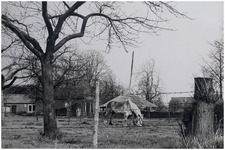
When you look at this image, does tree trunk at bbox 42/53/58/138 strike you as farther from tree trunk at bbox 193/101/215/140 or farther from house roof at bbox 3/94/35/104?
house roof at bbox 3/94/35/104

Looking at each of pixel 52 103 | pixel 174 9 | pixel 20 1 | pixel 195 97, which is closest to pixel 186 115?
pixel 195 97

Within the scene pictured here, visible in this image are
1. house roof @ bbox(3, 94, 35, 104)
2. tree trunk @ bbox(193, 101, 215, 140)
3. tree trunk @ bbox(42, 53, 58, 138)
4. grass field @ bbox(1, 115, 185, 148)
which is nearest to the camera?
tree trunk @ bbox(193, 101, 215, 140)

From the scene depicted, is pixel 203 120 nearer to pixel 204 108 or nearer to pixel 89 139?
pixel 204 108

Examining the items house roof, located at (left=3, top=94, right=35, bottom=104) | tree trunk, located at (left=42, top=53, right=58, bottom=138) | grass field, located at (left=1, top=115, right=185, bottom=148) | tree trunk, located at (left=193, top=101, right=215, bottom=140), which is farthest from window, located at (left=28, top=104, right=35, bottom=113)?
tree trunk, located at (left=193, top=101, right=215, bottom=140)

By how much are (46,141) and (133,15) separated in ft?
21.0

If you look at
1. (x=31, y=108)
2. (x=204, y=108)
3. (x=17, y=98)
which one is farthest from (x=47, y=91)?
(x=31, y=108)

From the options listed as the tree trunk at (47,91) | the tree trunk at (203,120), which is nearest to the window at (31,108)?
the tree trunk at (47,91)

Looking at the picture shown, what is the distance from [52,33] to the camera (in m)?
13.0

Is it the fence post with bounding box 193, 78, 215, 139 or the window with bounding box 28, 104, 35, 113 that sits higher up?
the fence post with bounding box 193, 78, 215, 139

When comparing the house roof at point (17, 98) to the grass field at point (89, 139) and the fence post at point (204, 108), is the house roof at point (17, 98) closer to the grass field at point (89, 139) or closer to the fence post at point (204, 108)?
the grass field at point (89, 139)

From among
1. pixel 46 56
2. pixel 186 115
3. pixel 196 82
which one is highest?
pixel 46 56

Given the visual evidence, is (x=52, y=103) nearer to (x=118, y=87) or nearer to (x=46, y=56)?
(x=46, y=56)

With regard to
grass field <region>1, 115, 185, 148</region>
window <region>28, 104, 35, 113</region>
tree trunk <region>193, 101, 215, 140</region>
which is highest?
tree trunk <region>193, 101, 215, 140</region>

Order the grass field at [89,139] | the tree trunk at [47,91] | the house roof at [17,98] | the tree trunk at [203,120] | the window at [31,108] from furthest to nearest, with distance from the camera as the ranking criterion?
1. the window at [31,108]
2. the house roof at [17,98]
3. the tree trunk at [47,91]
4. the grass field at [89,139]
5. the tree trunk at [203,120]
